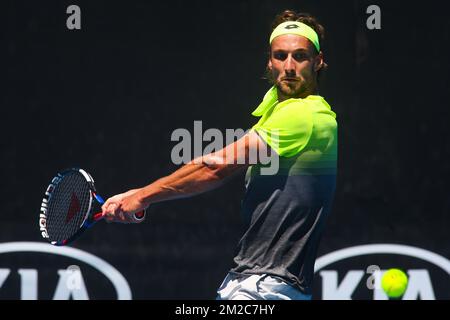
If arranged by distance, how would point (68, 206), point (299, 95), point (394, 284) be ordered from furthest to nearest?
point (394, 284) < point (68, 206) < point (299, 95)

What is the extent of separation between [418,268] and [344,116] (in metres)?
1.00

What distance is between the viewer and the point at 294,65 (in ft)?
14.4

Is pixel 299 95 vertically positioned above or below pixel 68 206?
above

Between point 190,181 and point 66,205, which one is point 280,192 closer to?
point 190,181

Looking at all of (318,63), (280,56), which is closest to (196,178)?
(280,56)

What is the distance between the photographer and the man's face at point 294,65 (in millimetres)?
4367

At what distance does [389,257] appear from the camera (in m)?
6.17

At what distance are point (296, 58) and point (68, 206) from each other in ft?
4.15

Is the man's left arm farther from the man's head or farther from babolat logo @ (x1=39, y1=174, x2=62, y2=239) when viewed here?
babolat logo @ (x1=39, y1=174, x2=62, y2=239)

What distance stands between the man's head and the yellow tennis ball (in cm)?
155
